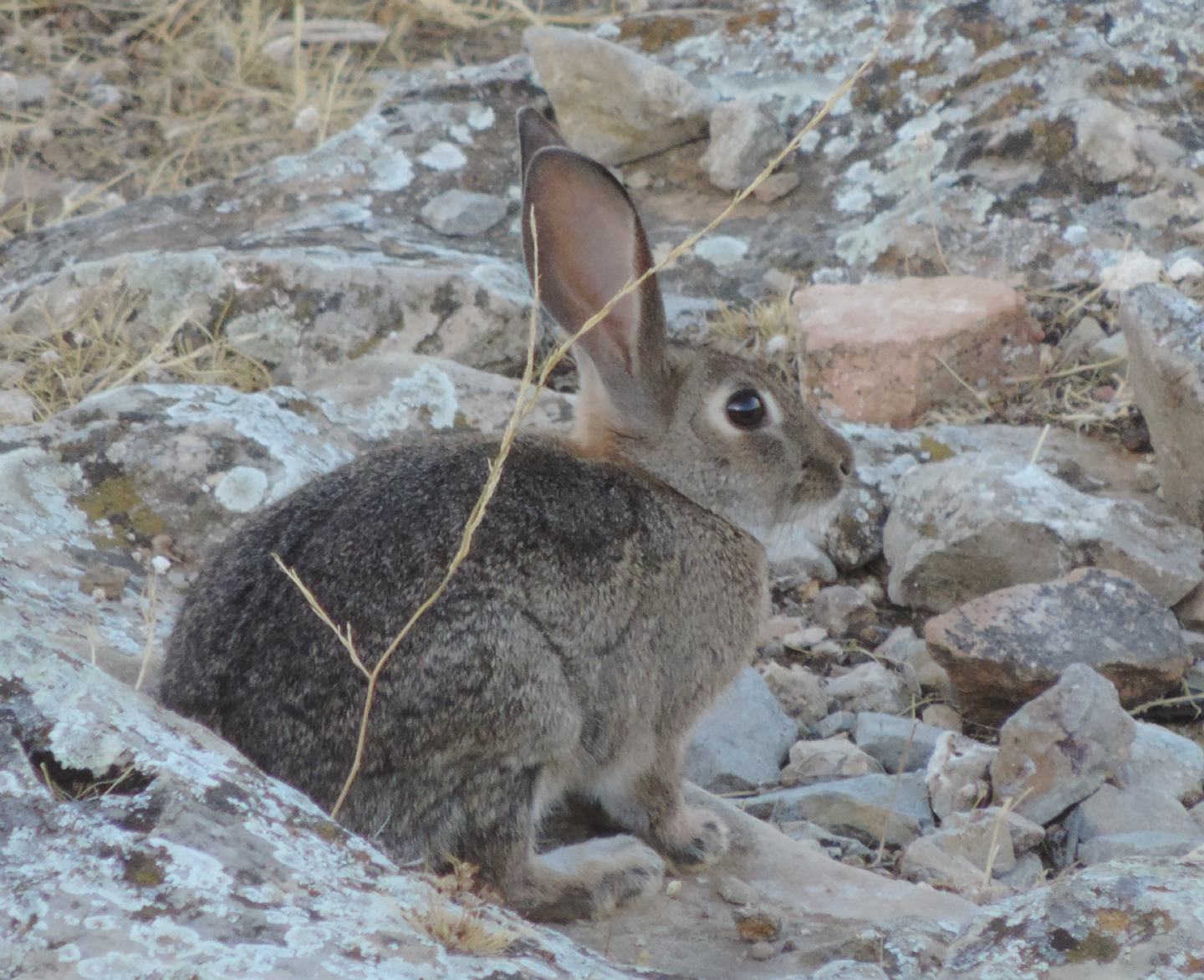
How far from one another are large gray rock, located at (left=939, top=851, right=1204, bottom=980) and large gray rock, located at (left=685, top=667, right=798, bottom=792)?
2114mm

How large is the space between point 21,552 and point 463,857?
1643 millimetres

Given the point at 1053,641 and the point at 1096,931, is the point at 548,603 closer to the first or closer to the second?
the point at 1096,931

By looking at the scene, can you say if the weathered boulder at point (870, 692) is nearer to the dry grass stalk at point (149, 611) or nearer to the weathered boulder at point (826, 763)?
the weathered boulder at point (826, 763)

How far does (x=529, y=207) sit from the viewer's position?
3.75 meters

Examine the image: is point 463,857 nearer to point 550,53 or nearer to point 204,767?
point 204,767

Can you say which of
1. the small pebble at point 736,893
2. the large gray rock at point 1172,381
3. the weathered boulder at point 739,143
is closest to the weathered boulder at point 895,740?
the small pebble at point 736,893

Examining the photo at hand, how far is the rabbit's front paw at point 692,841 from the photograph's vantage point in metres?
3.76

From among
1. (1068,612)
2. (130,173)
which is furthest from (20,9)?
(1068,612)

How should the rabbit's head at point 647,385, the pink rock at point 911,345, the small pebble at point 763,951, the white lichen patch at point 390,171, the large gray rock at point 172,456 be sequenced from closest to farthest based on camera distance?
the small pebble at point 763,951 → the rabbit's head at point 647,385 → the large gray rock at point 172,456 → the pink rock at point 911,345 → the white lichen patch at point 390,171

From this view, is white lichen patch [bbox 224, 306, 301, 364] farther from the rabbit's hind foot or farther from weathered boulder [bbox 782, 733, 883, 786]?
the rabbit's hind foot

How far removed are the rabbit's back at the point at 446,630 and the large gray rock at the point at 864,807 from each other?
0.54 meters

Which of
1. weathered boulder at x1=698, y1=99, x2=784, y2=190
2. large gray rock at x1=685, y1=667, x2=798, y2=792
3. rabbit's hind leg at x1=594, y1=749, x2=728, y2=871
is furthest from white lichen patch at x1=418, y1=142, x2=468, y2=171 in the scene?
rabbit's hind leg at x1=594, y1=749, x2=728, y2=871

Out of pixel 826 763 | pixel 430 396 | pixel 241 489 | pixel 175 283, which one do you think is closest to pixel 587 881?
pixel 826 763

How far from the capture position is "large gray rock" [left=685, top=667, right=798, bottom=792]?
4.46m
